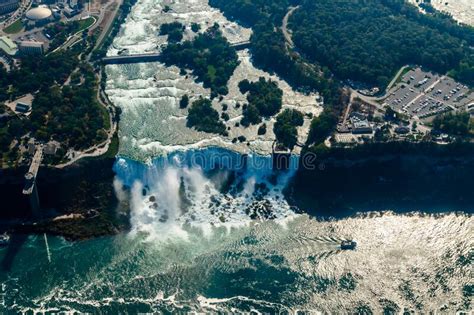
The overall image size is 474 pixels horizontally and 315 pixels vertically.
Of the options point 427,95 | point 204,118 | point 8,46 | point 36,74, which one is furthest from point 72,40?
point 427,95

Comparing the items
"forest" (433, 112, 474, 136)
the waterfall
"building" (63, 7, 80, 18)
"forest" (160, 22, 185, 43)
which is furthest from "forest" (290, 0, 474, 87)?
"building" (63, 7, 80, 18)

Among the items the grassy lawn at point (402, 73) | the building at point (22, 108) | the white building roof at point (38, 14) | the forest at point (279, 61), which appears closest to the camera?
the building at point (22, 108)

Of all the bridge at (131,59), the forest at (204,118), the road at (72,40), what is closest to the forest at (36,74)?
the road at (72,40)

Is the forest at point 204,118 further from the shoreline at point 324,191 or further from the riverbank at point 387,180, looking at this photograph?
the riverbank at point 387,180

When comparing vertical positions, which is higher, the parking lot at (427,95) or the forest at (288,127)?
the parking lot at (427,95)

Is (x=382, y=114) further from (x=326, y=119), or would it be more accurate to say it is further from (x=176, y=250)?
(x=176, y=250)
